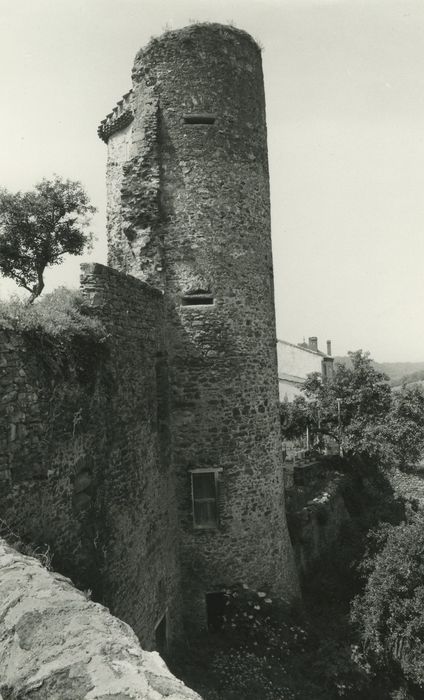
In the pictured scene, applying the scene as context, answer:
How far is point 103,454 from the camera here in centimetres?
714

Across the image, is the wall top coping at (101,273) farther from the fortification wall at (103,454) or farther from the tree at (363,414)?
the tree at (363,414)

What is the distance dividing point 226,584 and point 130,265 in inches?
264

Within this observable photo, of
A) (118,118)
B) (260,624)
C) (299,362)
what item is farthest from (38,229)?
(299,362)

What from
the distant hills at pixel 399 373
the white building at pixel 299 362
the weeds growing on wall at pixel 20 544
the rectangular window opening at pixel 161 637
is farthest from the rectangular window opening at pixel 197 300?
the white building at pixel 299 362

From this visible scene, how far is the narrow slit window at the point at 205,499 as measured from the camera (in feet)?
34.6

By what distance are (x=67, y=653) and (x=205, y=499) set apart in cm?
830

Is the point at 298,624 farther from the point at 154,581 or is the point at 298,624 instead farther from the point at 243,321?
the point at 243,321

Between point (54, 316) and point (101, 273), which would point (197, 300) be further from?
point (54, 316)

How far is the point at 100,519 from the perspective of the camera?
6.96 metres

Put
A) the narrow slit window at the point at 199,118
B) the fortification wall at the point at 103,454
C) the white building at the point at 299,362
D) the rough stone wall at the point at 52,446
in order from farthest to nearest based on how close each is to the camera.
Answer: the white building at the point at 299,362 < the narrow slit window at the point at 199,118 < the fortification wall at the point at 103,454 < the rough stone wall at the point at 52,446

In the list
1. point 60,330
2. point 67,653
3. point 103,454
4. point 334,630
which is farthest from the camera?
point 334,630

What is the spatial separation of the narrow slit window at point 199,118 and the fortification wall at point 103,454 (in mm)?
3685

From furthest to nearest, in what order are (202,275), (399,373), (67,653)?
(399,373)
(202,275)
(67,653)

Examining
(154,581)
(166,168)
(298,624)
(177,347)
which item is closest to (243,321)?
(177,347)
